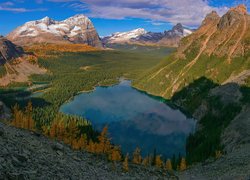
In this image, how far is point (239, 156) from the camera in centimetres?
11950

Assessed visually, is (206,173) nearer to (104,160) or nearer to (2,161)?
(104,160)

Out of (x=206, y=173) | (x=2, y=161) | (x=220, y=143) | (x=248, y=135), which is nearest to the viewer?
(x=2, y=161)

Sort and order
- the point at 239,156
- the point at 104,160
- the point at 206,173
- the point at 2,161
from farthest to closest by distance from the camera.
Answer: the point at 239,156, the point at 206,173, the point at 104,160, the point at 2,161

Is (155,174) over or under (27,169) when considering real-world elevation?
under

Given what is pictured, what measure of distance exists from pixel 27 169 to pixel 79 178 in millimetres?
11911

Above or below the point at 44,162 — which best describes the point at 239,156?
below

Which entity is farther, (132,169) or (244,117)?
(244,117)

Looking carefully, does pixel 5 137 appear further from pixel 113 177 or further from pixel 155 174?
pixel 155 174

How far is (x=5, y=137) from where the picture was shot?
62.6 m

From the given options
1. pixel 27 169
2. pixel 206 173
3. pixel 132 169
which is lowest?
pixel 206 173

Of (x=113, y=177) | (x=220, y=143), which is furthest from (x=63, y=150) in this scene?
(x=220, y=143)

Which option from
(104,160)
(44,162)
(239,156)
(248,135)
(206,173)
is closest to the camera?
(44,162)

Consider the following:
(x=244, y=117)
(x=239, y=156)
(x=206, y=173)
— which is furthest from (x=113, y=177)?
(x=244, y=117)

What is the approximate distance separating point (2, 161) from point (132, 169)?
4084 cm
